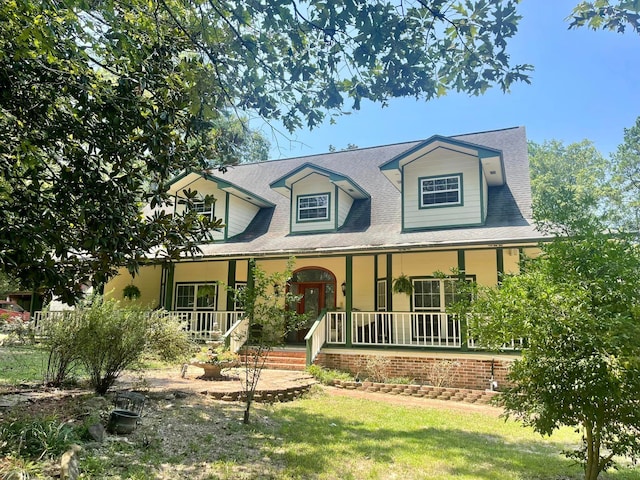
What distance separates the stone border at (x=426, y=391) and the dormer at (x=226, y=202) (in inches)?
293

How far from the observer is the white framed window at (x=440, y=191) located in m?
13.4

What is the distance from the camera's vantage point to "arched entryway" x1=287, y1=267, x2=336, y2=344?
15148 millimetres

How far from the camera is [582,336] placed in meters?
4.18

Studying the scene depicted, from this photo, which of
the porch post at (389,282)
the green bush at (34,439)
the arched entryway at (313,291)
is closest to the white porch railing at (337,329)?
the arched entryway at (313,291)

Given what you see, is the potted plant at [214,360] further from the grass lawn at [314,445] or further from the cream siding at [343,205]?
the cream siding at [343,205]

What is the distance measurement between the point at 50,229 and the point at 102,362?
12.7 ft

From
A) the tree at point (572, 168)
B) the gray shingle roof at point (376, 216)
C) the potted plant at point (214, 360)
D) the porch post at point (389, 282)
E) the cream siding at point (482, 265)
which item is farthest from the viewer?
the tree at point (572, 168)

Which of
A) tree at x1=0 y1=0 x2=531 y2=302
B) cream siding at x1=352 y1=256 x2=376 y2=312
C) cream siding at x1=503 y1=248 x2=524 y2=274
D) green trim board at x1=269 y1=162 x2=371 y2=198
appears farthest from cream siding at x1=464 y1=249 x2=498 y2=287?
tree at x1=0 y1=0 x2=531 y2=302

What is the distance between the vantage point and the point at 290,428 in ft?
23.1

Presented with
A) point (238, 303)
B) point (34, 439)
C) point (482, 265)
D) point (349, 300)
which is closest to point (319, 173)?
point (349, 300)

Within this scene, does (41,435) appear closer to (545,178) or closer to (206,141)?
(206,141)

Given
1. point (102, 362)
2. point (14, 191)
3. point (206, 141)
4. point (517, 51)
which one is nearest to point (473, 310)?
point (517, 51)

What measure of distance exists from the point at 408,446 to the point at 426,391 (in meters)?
4.61

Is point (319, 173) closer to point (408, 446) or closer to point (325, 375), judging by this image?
point (325, 375)
